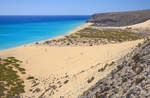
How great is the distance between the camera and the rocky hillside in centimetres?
874

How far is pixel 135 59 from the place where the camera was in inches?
464

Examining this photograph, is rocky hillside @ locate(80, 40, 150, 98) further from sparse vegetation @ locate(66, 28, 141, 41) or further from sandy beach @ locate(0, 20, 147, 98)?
sparse vegetation @ locate(66, 28, 141, 41)

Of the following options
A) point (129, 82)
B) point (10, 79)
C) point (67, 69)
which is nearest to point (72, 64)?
point (67, 69)

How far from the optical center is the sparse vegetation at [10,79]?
59.8 ft

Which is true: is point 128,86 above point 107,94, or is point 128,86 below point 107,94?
above

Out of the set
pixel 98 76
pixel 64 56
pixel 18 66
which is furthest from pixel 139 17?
pixel 98 76

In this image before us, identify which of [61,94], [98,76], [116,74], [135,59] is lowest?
[61,94]

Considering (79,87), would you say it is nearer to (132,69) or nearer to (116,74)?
(116,74)

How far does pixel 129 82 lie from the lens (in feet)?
32.1

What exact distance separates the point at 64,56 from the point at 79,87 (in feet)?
60.5

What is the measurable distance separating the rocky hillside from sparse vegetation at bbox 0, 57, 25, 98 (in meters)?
9.19

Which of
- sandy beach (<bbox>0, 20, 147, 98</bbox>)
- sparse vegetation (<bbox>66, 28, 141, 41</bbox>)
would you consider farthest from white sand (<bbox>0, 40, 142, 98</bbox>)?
sparse vegetation (<bbox>66, 28, 141, 41</bbox>)

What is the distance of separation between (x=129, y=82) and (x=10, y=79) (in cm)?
1636

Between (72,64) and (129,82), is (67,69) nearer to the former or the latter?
(72,64)
